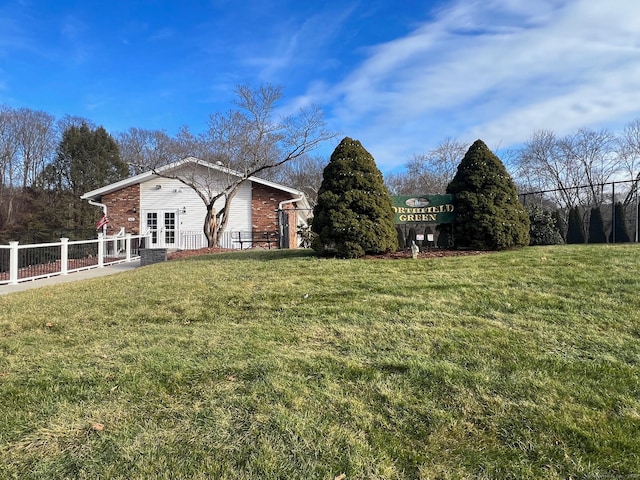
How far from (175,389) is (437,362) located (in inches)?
77.2

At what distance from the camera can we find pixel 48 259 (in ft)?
36.9

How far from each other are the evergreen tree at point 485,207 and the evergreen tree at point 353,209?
5.08 ft

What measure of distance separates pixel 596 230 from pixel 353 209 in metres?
7.52

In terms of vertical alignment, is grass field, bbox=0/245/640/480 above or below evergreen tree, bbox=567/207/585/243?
below

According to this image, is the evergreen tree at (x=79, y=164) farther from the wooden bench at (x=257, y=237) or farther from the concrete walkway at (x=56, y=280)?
the concrete walkway at (x=56, y=280)

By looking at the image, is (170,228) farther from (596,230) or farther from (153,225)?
(596,230)

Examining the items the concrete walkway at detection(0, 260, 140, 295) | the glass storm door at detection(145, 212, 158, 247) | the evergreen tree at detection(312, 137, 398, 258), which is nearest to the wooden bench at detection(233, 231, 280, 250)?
the glass storm door at detection(145, 212, 158, 247)

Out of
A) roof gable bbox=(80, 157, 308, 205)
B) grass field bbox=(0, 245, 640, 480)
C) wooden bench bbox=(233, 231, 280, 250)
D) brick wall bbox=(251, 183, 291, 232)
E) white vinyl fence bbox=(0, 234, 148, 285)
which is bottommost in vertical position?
grass field bbox=(0, 245, 640, 480)

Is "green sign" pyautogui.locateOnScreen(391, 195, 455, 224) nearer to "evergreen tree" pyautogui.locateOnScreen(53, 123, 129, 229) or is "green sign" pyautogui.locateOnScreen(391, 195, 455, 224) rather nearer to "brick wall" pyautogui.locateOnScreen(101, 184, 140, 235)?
"brick wall" pyautogui.locateOnScreen(101, 184, 140, 235)

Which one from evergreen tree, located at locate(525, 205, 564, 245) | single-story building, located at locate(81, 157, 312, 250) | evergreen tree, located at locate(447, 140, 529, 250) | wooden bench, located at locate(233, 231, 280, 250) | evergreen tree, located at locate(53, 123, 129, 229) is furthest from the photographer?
evergreen tree, located at locate(53, 123, 129, 229)

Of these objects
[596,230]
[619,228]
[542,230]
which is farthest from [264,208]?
[619,228]

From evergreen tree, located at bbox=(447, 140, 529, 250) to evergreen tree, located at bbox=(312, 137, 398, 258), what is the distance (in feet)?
5.08

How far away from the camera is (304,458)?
211 centimetres

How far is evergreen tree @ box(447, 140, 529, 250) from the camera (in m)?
8.17
